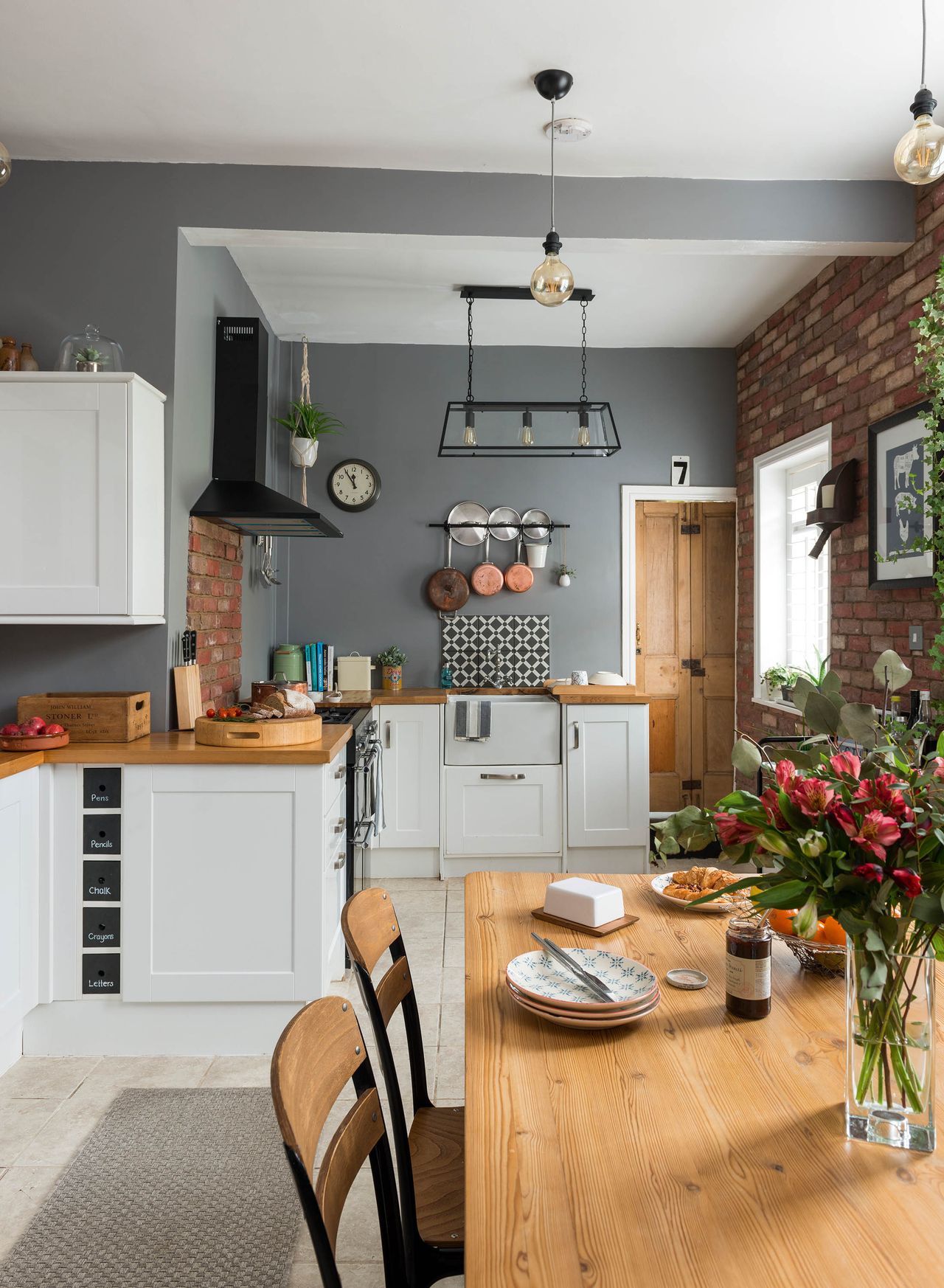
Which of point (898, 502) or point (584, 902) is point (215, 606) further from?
point (898, 502)

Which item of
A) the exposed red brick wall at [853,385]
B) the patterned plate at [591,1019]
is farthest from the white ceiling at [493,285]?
the patterned plate at [591,1019]

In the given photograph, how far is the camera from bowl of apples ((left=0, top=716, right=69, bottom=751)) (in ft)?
9.04

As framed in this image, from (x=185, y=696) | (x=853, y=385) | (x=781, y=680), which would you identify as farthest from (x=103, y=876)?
(x=853, y=385)

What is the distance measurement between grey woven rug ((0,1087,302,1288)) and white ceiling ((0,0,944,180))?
9.85ft

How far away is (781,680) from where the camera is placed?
4.72m

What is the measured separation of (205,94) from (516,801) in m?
3.33

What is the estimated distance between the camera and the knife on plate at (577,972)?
1339 mm

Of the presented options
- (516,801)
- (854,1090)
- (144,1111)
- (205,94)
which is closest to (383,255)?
(205,94)

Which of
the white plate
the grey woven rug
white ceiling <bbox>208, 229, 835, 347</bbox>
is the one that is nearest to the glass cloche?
white ceiling <bbox>208, 229, 835, 347</bbox>

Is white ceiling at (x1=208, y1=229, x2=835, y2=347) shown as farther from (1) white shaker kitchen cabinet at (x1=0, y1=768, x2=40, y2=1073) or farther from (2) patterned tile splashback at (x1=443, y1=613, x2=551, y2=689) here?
(1) white shaker kitchen cabinet at (x1=0, y1=768, x2=40, y2=1073)

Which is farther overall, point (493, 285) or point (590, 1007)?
point (493, 285)

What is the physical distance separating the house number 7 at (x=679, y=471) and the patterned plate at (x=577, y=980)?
4.29 metres

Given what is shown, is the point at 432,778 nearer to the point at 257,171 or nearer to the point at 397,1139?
the point at 257,171

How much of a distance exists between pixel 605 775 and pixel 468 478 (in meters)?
1.96
